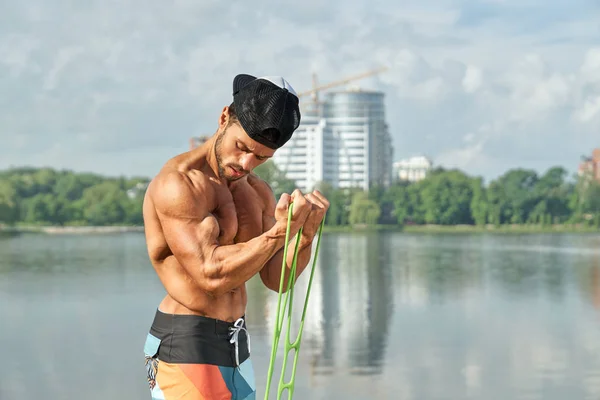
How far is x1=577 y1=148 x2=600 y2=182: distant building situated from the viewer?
10845cm

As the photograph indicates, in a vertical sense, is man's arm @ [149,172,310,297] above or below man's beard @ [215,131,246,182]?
below

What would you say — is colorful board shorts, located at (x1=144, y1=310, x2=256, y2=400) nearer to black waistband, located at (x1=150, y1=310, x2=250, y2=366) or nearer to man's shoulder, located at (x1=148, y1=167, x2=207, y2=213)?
black waistband, located at (x1=150, y1=310, x2=250, y2=366)

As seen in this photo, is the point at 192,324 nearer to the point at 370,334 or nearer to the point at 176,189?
the point at 176,189

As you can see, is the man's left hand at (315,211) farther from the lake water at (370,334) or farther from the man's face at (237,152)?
the lake water at (370,334)

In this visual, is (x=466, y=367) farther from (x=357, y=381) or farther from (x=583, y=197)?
(x=583, y=197)

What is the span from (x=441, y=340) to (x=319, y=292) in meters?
8.36

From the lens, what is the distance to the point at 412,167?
510 feet

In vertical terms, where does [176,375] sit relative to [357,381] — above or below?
above

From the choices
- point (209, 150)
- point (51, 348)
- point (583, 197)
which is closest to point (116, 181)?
point (583, 197)

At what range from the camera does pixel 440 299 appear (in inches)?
810

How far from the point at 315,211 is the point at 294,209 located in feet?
0.29

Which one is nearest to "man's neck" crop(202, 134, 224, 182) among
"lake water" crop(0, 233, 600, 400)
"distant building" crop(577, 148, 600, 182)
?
"lake water" crop(0, 233, 600, 400)

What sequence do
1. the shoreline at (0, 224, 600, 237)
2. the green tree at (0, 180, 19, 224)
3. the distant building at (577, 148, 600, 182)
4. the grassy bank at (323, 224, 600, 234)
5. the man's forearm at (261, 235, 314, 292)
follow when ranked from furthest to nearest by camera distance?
the distant building at (577, 148, 600, 182)
the grassy bank at (323, 224, 600, 234)
the shoreline at (0, 224, 600, 237)
the green tree at (0, 180, 19, 224)
the man's forearm at (261, 235, 314, 292)

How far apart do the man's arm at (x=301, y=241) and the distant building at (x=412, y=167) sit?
14908cm
